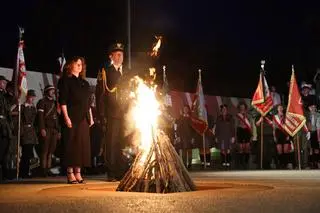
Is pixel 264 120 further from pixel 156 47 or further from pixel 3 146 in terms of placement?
pixel 156 47

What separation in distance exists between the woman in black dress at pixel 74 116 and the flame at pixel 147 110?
80.5 inches

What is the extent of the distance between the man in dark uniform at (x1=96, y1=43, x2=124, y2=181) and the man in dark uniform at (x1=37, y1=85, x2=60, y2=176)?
3.90m

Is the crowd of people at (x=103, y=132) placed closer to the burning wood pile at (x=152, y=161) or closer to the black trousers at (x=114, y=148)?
the black trousers at (x=114, y=148)

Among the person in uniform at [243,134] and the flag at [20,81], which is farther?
the person in uniform at [243,134]

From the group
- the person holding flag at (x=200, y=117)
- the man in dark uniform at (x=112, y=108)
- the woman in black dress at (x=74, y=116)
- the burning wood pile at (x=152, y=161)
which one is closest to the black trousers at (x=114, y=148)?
the man in dark uniform at (x=112, y=108)

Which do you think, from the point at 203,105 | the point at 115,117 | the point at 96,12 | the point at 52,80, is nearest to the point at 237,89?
the point at 96,12

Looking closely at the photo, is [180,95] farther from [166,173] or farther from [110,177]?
[166,173]

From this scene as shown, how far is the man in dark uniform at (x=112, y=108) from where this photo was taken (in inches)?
402

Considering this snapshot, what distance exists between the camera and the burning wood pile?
24.7 feet

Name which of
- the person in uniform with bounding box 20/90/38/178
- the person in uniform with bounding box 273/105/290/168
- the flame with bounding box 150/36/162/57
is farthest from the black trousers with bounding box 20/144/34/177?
the person in uniform with bounding box 273/105/290/168

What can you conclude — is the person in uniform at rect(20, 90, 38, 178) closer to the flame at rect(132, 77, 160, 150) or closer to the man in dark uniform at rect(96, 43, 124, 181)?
the man in dark uniform at rect(96, 43, 124, 181)

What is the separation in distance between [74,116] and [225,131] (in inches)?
389

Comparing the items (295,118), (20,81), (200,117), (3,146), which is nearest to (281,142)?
(295,118)

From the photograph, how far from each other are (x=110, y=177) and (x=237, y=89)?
22.5 meters
